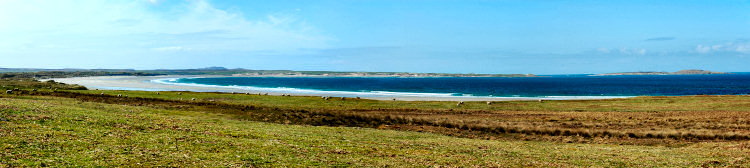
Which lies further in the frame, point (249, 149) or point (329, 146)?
point (329, 146)

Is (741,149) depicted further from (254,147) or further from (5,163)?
(5,163)

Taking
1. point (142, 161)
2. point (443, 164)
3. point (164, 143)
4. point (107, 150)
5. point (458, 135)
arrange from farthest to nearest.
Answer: point (458, 135) → point (164, 143) → point (443, 164) → point (107, 150) → point (142, 161)

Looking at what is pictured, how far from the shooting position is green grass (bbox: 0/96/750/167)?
14695 millimetres

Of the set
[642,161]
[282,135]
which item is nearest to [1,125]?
[282,135]

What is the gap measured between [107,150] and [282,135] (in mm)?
9226

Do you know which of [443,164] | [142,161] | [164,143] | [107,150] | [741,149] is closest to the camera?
[142,161]

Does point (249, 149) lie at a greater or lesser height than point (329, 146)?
greater

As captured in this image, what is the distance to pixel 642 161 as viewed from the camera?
61.8 feet

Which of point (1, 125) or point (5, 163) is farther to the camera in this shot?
point (1, 125)

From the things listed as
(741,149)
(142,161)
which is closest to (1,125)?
(142,161)

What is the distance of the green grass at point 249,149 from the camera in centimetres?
1470

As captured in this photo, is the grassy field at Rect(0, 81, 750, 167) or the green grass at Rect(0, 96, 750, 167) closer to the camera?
the green grass at Rect(0, 96, 750, 167)

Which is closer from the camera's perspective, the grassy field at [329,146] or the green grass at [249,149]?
the green grass at [249,149]

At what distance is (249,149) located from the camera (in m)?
17.9
